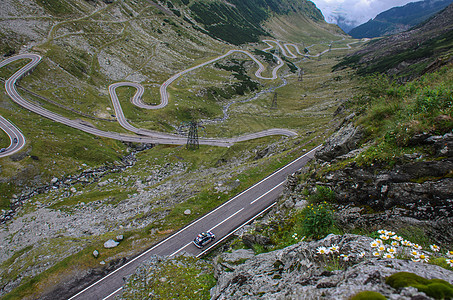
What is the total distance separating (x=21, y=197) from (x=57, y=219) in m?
13.0

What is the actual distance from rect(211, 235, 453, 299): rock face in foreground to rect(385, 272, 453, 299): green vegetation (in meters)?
0.14

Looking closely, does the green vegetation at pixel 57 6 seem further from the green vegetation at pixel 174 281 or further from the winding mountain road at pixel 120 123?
the green vegetation at pixel 174 281

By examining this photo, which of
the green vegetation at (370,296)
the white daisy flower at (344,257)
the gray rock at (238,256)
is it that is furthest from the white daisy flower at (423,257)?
the gray rock at (238,256)

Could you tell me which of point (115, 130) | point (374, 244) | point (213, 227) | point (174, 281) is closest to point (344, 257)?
point (374, 244)

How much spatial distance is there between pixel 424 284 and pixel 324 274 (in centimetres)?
341

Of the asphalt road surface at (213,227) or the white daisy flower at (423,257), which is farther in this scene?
the asphalt road surface at (213,227)

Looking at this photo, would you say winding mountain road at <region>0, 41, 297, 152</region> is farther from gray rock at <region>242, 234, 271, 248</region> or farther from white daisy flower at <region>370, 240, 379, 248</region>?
white daisy flower at <region>370, 240, 379, 248</region>

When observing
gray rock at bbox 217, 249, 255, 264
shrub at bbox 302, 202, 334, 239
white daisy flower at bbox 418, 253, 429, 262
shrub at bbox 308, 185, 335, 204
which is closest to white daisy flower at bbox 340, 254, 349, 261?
white daisy flower at bbox 418, 253, 429, 262

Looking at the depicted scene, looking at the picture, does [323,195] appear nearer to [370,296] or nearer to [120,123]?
[370,296]

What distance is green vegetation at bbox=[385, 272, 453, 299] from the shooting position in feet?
15.7

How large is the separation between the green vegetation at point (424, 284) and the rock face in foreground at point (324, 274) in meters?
0.14

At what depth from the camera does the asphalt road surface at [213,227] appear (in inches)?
1024

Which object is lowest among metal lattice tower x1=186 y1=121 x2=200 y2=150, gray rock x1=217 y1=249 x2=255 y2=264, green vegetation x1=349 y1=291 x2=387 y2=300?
gray rock x1=217 y1=249 x2=255 y2=264

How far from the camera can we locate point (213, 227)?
32.4 metres
